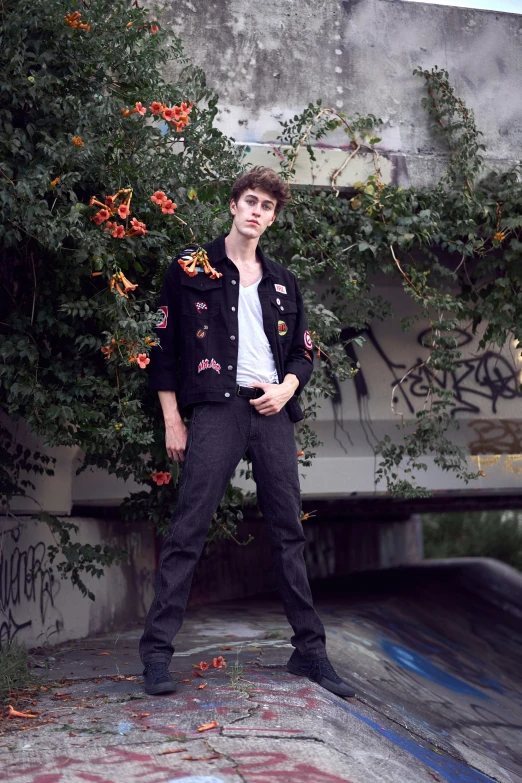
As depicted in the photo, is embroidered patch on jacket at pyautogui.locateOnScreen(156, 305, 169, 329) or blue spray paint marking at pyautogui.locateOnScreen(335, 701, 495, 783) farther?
embroidered patch on jacket at pyautogui.locateOnScreen(156, 305, 169, 329)

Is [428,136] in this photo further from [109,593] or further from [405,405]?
[109,593]

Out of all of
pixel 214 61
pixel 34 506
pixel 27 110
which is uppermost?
pixel 214 61

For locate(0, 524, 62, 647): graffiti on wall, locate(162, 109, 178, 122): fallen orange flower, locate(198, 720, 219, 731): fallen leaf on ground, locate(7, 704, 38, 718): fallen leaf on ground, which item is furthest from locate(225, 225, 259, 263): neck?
locate(0, 524, 62, 647): graffiti on wall

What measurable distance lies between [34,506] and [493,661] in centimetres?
581

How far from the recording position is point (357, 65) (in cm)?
645

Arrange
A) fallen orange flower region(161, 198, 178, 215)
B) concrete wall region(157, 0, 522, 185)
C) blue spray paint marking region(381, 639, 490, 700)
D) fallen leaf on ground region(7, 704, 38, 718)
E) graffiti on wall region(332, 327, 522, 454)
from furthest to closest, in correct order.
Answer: graffiti on wall region(332, 327, 522, 454), blue spray paint marking region(381, 639, 490, 700), concrete wall region(157, 0, 522, 185), fallen orange flower region(161, 198, 178, 215), fallen leaf on ground region(7, 704, 38, 718)

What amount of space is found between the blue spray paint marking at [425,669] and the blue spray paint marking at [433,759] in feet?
9.35

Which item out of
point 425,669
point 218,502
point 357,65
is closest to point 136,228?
point 218,502

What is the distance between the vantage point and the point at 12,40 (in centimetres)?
406

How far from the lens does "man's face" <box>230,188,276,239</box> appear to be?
3.95m

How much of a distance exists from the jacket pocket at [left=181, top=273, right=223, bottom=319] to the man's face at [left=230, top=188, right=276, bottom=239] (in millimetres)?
258

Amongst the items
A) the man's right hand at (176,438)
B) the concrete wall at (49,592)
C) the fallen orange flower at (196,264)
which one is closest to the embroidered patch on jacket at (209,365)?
the man's right hand at (176,438)

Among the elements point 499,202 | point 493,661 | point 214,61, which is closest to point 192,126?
point 214,61

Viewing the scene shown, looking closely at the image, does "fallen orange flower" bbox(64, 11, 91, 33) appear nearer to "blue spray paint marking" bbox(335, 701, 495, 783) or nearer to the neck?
the neck
